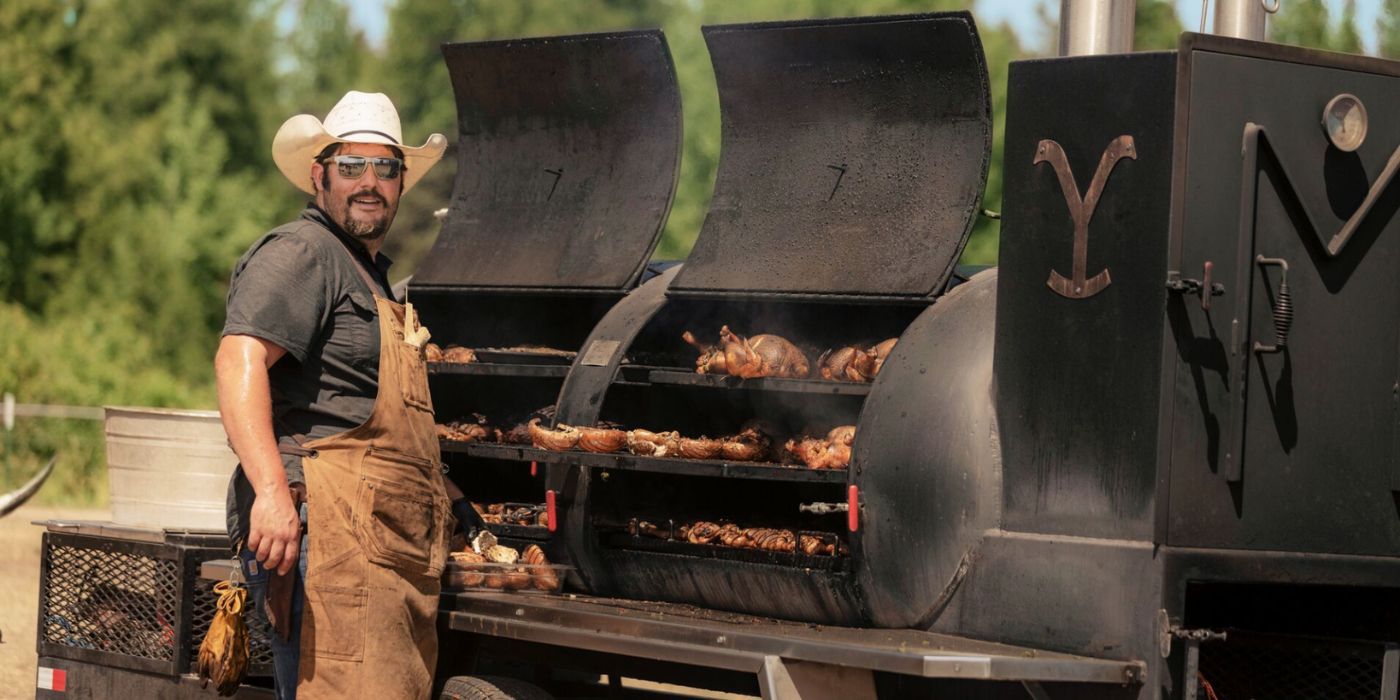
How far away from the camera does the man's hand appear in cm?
491

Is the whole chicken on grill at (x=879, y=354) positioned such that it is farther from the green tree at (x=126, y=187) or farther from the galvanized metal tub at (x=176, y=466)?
the green tree at (x=126, y=187)

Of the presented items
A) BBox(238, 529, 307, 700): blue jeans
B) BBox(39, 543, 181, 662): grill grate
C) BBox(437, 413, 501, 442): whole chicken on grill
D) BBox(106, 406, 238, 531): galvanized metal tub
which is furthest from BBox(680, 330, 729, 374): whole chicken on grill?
BBox(39, 543, 181, 662): grill grate

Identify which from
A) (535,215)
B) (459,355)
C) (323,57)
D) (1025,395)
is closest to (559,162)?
(535,215)

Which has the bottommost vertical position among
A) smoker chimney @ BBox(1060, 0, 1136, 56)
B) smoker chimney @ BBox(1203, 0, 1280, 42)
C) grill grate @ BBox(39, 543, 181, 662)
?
grill grate @ BBox(39, 543, 181, 662)

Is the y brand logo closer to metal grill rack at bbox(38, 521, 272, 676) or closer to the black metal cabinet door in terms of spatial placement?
the black metal cabinet door

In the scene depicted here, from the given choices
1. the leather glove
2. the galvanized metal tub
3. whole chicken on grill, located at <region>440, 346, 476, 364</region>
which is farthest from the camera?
whole chicken on grill, located at <region>440, 346, 476, 364</region>

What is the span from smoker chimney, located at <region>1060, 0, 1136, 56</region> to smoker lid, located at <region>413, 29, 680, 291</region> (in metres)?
1.53

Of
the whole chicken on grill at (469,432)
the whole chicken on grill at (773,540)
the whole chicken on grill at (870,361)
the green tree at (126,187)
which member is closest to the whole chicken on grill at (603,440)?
the whole chicken on grill at (773,540)

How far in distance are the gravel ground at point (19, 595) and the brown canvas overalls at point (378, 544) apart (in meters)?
2.46

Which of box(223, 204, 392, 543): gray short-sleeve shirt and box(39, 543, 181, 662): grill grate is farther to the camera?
box(39, 543, 181, 662): grill grate

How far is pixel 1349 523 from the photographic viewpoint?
4.91 meters

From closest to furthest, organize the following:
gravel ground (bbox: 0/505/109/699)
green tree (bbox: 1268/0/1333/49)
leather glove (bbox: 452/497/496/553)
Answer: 1. leather glove (bbox: 452/497/496/553)
2. gravel ground (bbox: 0/505/109/699)
3. green tree (bbox: 1268/0/1333/49)

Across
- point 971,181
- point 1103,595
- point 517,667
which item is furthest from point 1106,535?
point 517,667

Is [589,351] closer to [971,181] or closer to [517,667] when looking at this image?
[971,181]
